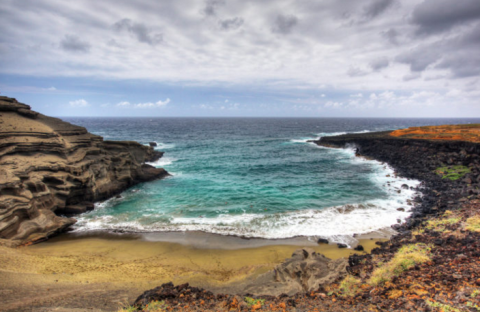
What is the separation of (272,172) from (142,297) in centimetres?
3086

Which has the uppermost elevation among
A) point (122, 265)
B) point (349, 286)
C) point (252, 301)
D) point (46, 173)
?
point (46, 173)

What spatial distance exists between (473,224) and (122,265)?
2170 centimetres

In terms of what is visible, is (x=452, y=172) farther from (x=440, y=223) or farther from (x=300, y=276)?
(x=300, y=276)

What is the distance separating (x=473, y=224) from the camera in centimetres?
1363

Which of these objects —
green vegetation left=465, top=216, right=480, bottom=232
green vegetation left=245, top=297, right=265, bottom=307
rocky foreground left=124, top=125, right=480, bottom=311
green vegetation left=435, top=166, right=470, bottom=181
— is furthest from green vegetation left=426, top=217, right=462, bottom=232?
green vegetation left=435, top=166, right=470, bottom=181

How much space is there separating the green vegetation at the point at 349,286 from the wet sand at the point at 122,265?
5008 mm

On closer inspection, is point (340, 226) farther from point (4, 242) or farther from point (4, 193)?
point (4, 193)

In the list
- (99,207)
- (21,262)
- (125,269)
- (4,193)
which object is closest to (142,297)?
(125,269)

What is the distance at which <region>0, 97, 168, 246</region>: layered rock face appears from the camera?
17.0 m

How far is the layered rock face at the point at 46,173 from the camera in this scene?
16984 millimetres

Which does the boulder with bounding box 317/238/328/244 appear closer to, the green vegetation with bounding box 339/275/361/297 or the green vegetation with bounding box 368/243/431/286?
the green vegetation with bounding box 368/243/431/286

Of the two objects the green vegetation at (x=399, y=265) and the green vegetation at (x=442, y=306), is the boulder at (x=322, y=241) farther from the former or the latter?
the green vegetation at (x=442, y=306)

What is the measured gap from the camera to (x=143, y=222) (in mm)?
21078

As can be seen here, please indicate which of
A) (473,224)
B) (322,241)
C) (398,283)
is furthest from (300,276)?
(473,224)
